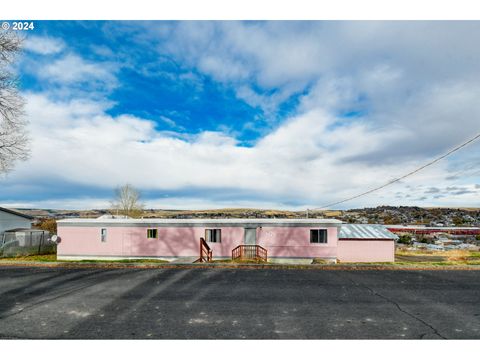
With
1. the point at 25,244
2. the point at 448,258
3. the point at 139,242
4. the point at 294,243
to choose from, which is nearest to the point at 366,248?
the point at 448,258

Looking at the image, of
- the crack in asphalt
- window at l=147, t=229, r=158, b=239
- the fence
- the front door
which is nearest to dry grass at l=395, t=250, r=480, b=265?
the crack in asphalt

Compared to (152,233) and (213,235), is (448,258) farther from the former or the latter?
(152,233)

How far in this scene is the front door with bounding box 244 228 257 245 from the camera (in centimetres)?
2042

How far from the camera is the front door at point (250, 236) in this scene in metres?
20.4

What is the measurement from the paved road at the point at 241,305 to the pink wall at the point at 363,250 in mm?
13332

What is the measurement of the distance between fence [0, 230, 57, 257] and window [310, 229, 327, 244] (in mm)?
21896

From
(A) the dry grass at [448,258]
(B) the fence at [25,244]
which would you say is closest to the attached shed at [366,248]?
(A) the dry grass at [448,258]

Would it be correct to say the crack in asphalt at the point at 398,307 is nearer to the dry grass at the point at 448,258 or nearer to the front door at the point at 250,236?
the dry grass at the point at 448,258

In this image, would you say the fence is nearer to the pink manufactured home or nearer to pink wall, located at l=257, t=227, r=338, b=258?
the pink manufactured home

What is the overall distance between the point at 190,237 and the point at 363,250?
14645 millimetres

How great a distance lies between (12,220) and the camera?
27.1 meters

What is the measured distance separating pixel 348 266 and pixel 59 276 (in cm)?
1115

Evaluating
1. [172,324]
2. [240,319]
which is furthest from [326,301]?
[172,324]

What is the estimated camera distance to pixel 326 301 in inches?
279
